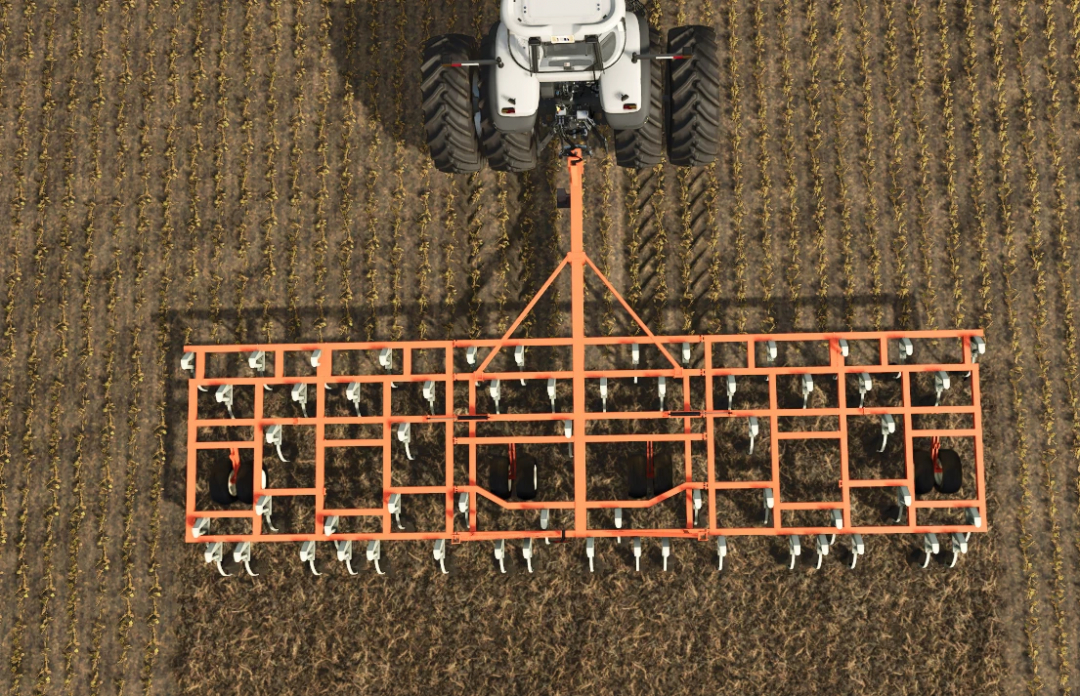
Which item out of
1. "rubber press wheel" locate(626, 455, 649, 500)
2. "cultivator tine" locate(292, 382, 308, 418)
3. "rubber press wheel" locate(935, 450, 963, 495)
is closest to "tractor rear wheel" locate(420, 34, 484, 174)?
"cultivator tine" locate(292, 382, 308, 418)

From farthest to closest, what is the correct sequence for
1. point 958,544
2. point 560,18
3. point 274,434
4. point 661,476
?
1. point 661,476
2. point 274,434
3. point 958,544
4. point 560,18

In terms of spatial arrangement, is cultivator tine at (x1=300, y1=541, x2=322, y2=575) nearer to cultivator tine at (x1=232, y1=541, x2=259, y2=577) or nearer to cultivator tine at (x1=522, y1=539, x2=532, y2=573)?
cultivator tine at (x1=232, y1=541, x2=259, y2=577)

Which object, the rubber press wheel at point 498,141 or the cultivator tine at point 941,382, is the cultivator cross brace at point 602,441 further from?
the rubber press wheel at point 498,141

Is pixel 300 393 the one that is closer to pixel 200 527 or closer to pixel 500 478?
pixel 200 527

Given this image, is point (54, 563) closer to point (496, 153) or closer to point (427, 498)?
point (427, 498)

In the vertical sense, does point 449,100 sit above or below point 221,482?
above

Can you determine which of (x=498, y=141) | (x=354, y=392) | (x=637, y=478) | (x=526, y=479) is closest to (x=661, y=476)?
(x=637, y=478)

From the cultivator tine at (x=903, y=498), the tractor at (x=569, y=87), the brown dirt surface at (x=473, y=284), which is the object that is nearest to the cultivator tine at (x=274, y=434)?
the brown dirt surface at (x=473, y=284)
